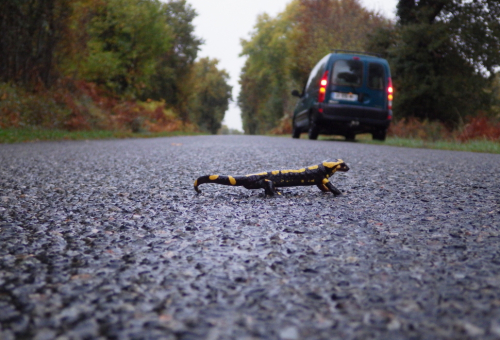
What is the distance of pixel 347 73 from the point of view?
12594mm

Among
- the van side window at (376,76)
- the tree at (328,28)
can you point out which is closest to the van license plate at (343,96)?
the van side window at (376,76)

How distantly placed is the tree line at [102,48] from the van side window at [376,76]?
10790mm

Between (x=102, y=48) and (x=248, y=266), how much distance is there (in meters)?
24.8

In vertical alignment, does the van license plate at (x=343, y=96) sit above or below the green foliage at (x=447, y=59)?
below

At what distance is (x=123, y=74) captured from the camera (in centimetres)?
2412

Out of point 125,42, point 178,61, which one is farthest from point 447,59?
point 178,61

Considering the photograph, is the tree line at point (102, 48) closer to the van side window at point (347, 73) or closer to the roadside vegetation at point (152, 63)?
the roadside vegetation at point (152, 63)

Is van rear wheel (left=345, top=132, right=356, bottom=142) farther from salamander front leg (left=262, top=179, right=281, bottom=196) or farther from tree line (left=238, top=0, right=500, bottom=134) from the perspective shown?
salamander front leg (left=262, top=179, right=281, bottom=196)

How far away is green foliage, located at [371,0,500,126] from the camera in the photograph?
60.6 ft

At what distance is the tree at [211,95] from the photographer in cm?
7391

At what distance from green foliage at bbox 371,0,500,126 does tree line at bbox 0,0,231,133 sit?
13.7 meters

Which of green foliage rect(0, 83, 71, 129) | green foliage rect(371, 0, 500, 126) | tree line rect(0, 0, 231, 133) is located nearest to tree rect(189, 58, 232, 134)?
tree line rect(0, 0, 231, 133)

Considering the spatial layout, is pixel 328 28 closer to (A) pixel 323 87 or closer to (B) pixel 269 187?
(A) pixel 323 87

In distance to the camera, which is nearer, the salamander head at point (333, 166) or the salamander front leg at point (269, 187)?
the salamander front leg at point (269, 187)
